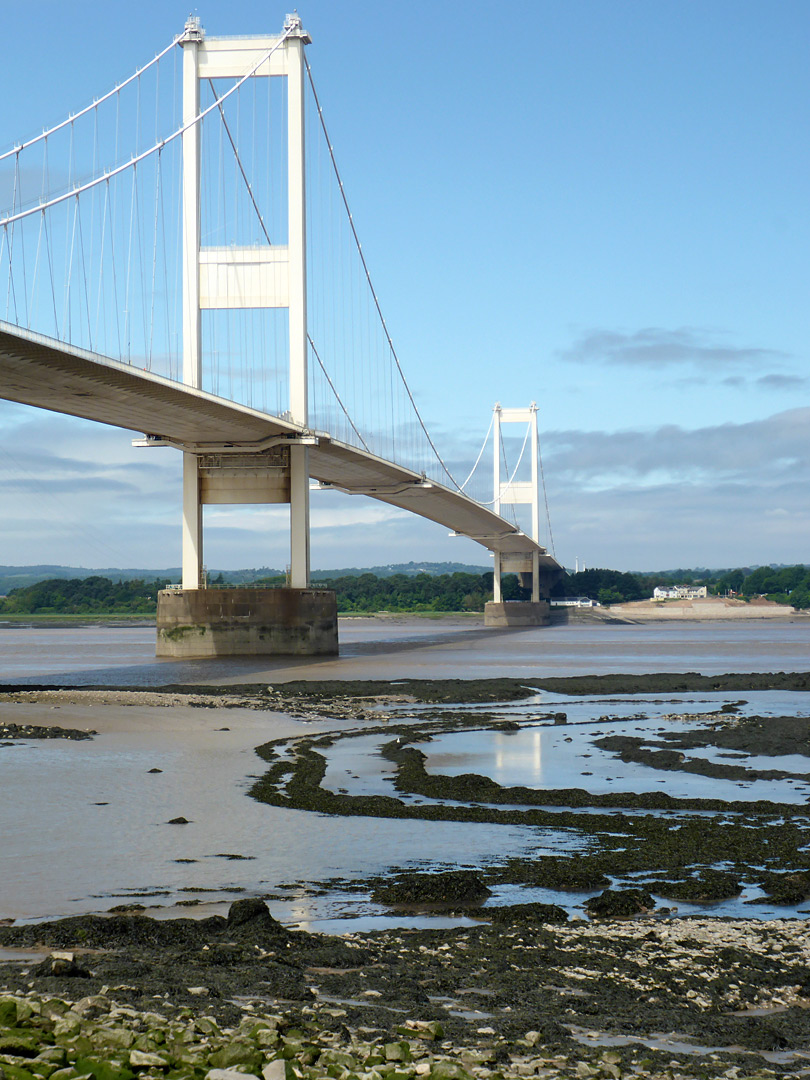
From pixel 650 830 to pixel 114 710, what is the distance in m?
13.6

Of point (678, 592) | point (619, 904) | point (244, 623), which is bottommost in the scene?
point (619, 904)

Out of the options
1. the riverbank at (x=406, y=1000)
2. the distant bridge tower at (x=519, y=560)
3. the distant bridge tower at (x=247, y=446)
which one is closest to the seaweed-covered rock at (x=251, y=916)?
the riverbank at (x=406, y=1000)

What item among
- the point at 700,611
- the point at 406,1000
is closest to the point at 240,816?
the point at 406,1000

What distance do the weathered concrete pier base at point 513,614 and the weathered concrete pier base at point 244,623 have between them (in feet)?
189

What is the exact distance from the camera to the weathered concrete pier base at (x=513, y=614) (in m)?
95.3

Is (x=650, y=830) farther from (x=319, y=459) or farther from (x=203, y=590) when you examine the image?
(x=319, y=459)

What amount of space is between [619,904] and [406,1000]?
87.9 inches

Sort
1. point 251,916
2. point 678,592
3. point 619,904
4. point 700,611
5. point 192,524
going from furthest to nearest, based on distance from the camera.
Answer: point 678,592 < point 700,611 < point 192,524 < point 619,904 < point 251,916

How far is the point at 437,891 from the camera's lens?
6.77m

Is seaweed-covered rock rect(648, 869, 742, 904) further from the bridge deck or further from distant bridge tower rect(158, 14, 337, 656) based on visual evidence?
distant bridge tower rect(158, 14, 337, 656)

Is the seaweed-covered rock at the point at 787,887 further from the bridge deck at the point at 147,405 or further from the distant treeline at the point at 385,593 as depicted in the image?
the distant treeline at the point at 385,593

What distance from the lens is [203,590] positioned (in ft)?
127

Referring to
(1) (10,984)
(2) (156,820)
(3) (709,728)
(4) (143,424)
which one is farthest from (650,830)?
(4) (143,424)

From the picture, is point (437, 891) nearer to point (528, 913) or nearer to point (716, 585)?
point (528, 913)
